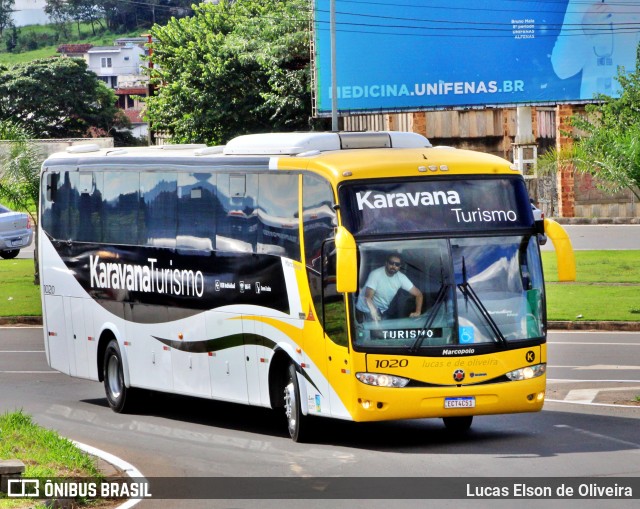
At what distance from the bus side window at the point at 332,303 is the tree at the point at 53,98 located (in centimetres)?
9237

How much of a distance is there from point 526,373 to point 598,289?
18.5 m

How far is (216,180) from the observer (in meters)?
17.1

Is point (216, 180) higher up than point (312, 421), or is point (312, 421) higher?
point (216, 180)

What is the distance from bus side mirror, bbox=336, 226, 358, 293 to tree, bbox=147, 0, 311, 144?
147 ft

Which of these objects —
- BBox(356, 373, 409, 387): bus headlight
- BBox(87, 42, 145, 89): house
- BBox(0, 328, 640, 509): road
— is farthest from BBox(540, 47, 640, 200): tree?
BBox(87, 42, 145, 89): house

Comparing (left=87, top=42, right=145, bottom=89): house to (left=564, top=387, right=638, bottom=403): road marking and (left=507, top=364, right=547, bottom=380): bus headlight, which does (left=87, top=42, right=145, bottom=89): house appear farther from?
(left=507, top=364, right=547, bottom=380): bus headlight

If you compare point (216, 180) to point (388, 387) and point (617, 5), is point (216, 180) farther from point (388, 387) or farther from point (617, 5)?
point (617, 5)

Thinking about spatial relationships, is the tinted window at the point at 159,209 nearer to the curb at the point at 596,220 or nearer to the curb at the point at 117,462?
the curb at the point at 117,462

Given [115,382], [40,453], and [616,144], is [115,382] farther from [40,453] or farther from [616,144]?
[616,144]

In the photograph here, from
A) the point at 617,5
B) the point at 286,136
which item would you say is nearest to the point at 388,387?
the point at 286,136

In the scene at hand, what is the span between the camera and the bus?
14.2 m

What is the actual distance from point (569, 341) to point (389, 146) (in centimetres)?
1010

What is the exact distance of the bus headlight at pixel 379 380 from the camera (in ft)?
46.4

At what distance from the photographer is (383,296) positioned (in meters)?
14.3
